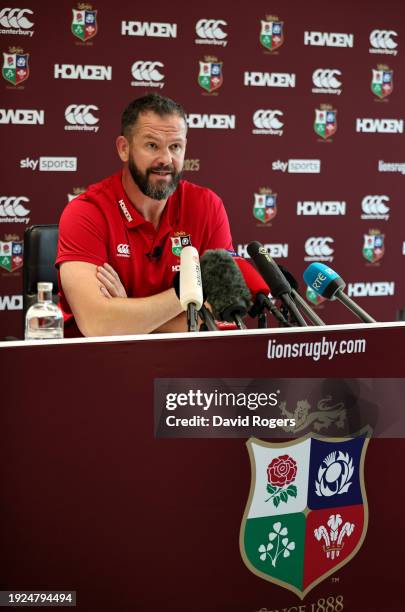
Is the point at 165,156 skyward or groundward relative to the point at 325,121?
groundward

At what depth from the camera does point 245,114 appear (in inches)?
196

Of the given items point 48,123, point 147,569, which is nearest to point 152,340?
point 147,569

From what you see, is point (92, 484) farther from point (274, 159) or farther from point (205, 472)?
point (274, 159)

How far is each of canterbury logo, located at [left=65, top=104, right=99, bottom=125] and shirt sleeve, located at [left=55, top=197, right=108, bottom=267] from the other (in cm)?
234

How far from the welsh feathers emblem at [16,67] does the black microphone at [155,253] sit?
8.10 ft

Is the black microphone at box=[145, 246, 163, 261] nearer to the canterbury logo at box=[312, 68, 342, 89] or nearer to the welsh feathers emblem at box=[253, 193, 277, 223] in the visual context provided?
the welsh feathers emblem at box=[253, 193, 277, 223]

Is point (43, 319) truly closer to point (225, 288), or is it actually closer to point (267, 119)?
point (225, 288)

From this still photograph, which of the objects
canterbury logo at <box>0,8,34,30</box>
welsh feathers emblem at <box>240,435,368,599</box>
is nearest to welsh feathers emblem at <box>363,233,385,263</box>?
canterbury logo at <box>0,8,34,30</box>

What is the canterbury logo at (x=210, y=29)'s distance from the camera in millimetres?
4824

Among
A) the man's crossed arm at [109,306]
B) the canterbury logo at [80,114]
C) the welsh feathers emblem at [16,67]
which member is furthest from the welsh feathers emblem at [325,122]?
the man's crossed arm at [109,306]

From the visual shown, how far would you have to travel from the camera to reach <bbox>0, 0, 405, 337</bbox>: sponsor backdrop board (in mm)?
4594

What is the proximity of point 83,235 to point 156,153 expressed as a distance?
0.36 metres

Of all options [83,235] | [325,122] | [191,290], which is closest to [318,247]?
[325,122]

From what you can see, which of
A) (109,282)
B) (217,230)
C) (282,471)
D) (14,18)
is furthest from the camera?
(14,18)
